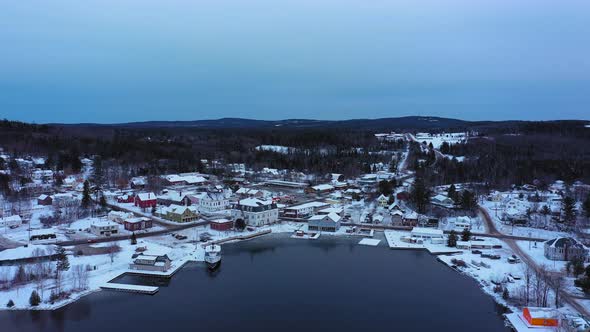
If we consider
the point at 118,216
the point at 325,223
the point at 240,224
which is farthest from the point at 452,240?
the point at 118,216

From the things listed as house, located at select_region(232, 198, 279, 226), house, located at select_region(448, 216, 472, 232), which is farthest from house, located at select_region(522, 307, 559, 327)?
house, located at select_region(232, 198, 279, 226)

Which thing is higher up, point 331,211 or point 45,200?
point 45,200

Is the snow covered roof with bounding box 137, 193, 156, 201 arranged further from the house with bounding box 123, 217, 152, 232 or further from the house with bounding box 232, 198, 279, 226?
the house with bounding box 232, 198, 279, 226

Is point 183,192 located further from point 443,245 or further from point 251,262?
point 443,245

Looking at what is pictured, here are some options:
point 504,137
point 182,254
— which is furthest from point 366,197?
point 504,137

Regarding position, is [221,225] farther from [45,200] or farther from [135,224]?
[45,200]
